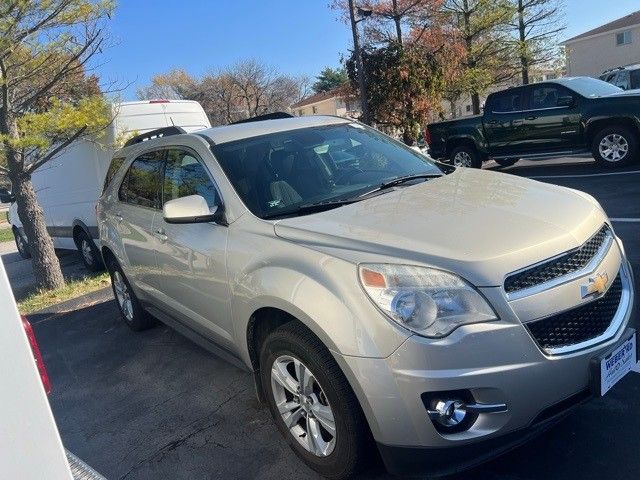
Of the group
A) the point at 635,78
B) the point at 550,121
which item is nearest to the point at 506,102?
the point at 550,121

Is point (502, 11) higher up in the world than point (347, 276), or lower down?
higher up

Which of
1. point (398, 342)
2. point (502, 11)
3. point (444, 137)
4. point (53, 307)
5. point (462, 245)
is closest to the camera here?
point (398, 342)

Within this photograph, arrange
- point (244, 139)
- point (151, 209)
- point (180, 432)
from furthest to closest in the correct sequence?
point (151, 209)
point (244, 139)
point (180, 432)

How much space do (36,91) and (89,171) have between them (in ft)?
4.88

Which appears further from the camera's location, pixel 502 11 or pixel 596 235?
pixel 502 11

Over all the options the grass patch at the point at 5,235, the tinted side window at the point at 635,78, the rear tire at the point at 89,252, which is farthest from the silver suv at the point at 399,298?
the tinted side window at the point at 635,78

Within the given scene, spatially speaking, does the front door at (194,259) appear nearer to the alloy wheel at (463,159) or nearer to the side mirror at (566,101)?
the side mirror at (566,101)

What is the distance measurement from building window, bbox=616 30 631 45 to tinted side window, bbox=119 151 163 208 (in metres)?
45.7

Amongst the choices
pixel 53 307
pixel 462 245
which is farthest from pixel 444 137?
pixel 462 245

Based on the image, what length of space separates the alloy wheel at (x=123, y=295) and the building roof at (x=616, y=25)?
148ft

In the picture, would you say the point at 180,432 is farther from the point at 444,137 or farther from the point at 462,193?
the point at 444,137

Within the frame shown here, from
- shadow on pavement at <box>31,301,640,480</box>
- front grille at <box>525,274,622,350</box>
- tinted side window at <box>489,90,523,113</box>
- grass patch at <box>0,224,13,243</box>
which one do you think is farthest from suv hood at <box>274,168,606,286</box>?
grass patch at <box>0,224,13,243</box>

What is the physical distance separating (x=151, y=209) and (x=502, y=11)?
2693 centimetres

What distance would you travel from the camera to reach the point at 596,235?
2691 mm
